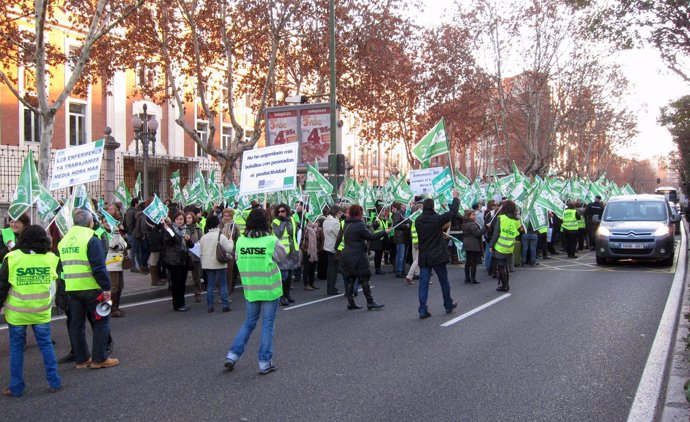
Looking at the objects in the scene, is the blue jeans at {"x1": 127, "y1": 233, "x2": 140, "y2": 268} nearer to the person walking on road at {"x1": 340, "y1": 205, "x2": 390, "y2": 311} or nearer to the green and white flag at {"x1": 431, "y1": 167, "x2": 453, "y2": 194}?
the person walking on road at {"x1": 340, "y1": 205, "x2": 390, "y2": 311}

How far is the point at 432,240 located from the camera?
31.0 ft

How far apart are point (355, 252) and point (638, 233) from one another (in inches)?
338

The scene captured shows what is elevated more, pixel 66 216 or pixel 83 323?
pixel 66 216

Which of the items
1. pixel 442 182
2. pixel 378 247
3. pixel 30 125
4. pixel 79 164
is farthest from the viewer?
pixel 30 125

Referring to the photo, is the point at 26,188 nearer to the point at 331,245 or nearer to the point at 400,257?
the point at 331,245

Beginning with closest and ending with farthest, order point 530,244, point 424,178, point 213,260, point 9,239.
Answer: point 9,239 → point 213,260 → point 424,178 → point 530,244

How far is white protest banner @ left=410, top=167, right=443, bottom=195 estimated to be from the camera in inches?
548

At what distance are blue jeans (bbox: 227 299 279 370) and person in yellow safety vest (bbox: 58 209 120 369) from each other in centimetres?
139

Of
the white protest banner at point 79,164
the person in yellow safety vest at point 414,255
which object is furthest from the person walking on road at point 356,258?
the white protest banner at point 79,164

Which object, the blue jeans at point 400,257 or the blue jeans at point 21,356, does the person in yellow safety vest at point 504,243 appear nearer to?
the blue jeans at point 400,257

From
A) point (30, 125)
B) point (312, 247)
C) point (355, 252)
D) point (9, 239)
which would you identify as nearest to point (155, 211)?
point (312, 247)

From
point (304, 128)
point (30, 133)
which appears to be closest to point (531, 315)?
point (304, 128)

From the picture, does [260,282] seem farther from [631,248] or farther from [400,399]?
[631,248]

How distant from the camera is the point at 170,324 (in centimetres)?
911
